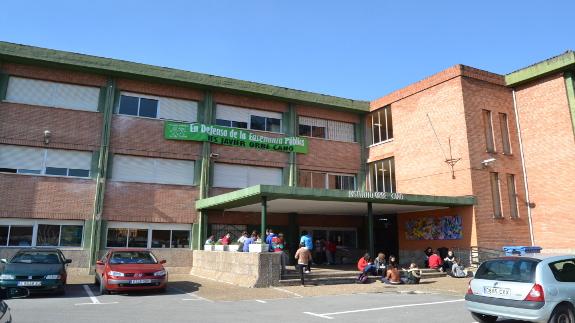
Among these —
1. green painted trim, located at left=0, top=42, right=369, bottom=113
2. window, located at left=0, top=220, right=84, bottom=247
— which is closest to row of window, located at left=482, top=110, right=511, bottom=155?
green painted trim, located at left=0, top=42, right=369, bottom=113

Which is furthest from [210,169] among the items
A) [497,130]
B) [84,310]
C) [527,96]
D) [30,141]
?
[527,96]

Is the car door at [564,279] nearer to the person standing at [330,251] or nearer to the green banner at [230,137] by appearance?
the person standing at [330,251]

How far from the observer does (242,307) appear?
10945mm

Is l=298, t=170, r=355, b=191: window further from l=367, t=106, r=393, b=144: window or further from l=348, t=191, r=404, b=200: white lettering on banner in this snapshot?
l=348, t=191, r=404, b=200: white lettering on banner

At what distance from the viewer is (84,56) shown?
64.8 feet

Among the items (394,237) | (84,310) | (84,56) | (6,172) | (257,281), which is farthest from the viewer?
(394,237)

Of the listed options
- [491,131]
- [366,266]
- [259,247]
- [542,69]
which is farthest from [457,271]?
[542,69]

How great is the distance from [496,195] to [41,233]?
1984cm

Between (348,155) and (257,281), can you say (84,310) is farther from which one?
(348,155)

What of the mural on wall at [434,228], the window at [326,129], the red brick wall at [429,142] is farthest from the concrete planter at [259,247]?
the window at [326,129]

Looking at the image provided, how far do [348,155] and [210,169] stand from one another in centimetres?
824

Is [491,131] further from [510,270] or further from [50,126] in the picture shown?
[50,126]

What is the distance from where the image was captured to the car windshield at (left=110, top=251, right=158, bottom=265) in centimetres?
1379

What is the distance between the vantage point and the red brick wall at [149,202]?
19812 mm
